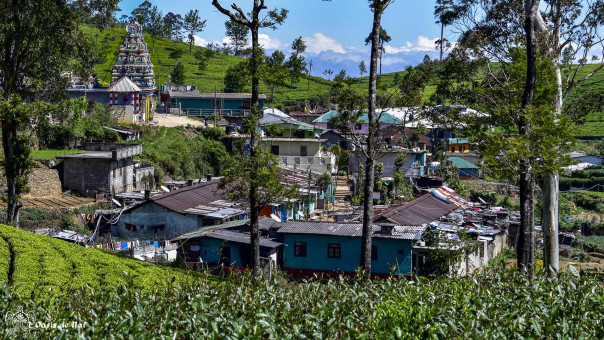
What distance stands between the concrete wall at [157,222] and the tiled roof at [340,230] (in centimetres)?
479

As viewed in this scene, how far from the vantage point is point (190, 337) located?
5977 mm

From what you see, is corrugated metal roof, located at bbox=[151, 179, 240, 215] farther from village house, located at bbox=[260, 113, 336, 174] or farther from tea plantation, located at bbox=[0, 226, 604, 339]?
tea plantation, located at bbox=[0, 226, 604, 339]

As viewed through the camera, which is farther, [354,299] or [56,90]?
[56,90]

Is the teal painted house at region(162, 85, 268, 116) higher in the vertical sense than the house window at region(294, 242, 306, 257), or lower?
higher

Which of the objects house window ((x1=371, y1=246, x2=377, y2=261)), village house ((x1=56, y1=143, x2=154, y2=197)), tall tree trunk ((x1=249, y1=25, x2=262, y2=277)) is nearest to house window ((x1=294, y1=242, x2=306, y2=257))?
house window ((x1=371, y1=246, x2=377, y2=261))

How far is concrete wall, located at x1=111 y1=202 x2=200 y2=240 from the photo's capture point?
2639 centimetres

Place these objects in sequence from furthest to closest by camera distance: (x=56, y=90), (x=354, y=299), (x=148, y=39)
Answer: (x=148, y=39)
(x=56, y=90)
(x=354, y=299)

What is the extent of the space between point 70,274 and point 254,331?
7.46m

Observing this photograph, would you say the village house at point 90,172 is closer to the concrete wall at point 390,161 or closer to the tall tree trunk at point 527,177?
the concrete wall at point 390,161

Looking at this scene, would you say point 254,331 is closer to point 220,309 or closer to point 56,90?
point 220,309

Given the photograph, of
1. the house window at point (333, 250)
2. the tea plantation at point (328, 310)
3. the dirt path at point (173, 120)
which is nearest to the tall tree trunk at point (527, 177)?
the tea plantation at point (328, 310)

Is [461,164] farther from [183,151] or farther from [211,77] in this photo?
[211,77]

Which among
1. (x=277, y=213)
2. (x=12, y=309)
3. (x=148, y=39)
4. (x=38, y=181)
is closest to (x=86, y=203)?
(x=38, y=181)

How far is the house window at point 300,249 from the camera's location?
23344mm
